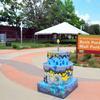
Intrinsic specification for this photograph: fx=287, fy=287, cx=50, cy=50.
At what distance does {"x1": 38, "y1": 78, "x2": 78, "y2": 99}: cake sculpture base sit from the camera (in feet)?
26.3

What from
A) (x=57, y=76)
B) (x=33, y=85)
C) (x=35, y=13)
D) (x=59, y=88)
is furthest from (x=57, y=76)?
(x=35, y=13)

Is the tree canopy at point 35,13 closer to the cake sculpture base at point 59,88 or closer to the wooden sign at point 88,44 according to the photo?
the wooden sign at point 88,44

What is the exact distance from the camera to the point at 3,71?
12727 millimetres

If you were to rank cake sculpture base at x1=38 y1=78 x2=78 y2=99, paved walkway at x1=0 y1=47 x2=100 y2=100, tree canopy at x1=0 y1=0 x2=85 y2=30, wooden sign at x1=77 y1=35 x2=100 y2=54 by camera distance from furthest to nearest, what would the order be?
tree canopy at x1=0 y1=0 x2=85 y2=30
wooden sign at x1=77 y1=35 x2=100 y2=54
paved walkway at x1=0 y1=47 x2=100 y2=100
cake sculpture base at x1=38 y1=78 x2=78 y2=99

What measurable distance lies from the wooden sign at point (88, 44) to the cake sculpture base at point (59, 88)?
627 cm

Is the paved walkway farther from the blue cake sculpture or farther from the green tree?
the green tree

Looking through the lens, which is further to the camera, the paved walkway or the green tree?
the green tree

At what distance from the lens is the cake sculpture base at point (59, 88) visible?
802 cm

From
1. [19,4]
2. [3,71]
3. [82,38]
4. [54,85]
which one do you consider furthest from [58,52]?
[19,4]

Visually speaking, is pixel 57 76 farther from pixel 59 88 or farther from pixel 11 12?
pixel 11 12

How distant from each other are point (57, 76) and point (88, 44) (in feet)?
23.2

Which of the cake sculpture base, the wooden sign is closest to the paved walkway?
the cake sculpture base

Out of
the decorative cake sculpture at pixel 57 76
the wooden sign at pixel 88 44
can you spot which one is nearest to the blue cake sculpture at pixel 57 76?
the decorative cake sculpture at pixel 57 76

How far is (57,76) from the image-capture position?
820 cm
